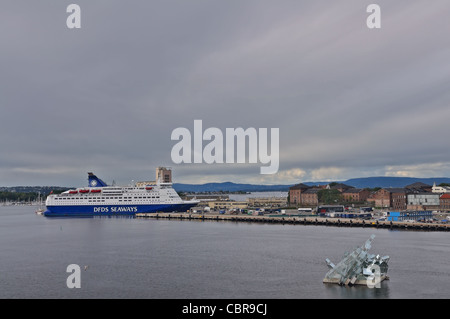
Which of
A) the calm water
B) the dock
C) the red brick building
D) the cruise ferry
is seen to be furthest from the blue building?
the red brick building

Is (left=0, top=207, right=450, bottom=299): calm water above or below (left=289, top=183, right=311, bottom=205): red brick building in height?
below

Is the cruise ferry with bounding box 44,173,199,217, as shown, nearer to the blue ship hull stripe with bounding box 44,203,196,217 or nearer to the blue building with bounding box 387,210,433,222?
the blue ship hull stripe with bounding box 44,203,196,217

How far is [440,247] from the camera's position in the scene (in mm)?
34312

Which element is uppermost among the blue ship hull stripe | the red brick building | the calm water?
the red brick building

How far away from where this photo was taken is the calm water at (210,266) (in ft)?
68.8

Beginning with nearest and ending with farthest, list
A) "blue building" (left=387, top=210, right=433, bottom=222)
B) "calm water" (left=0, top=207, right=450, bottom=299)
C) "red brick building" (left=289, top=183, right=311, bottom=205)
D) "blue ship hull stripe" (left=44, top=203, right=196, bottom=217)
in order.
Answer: "calm water" (left=0, top=207, right=450, bottom=299) < "blue building" (left=387, top=210, right=433, bottom=222) < "blue ship hull stripe" (left=44, top=203, right=196, bottom=217) < "red brick building" (left=289, top=183, right=311, bottom=205)

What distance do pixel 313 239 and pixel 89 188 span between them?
51.9m

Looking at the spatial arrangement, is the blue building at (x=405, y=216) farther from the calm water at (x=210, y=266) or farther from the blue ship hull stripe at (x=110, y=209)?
the blue ship hull stripe at (x=110, y=209)

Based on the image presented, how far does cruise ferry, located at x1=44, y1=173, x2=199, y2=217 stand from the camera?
255 feet

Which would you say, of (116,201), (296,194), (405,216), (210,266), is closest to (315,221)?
(405,216)

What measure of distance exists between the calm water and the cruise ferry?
110 feet

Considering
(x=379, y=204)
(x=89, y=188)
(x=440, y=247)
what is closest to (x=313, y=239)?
(x=440, y=247)

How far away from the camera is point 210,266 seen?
1073 inches
